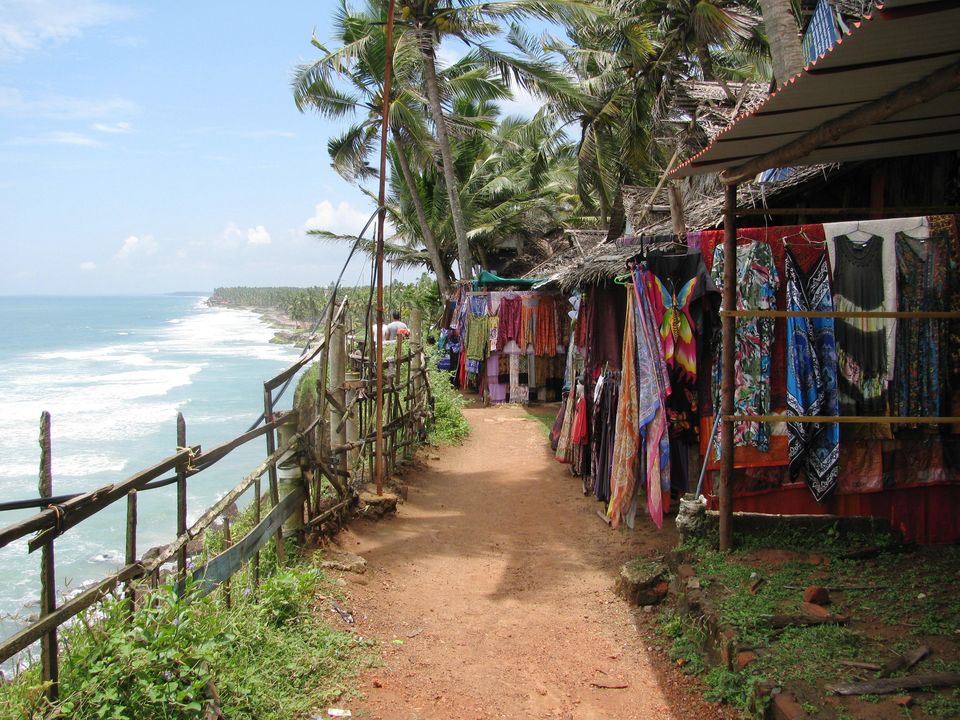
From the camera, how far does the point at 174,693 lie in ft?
9.20

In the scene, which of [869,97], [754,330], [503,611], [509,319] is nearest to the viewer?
[869,97]

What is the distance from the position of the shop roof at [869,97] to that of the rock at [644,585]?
2.56m

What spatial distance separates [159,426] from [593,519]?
2219 cm

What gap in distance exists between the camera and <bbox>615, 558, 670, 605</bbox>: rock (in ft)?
15.0

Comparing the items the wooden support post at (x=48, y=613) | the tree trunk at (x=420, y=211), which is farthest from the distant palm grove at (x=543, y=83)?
the wooden support post at (x=48, y=613)

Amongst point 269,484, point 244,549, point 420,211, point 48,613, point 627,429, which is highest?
point 420,211

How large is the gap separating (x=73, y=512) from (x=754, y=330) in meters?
3.85

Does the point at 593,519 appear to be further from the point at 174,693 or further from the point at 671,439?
the point at 174,693

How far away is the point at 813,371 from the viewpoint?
14.5ft

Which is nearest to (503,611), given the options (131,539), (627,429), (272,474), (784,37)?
(627,429)

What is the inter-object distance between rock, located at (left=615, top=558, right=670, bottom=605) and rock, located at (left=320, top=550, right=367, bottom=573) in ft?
5.93

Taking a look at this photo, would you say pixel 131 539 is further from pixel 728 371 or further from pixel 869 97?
pixel 869 97

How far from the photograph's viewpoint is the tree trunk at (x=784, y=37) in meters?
6.63

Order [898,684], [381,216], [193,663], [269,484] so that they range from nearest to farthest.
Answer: [898,684] < [193,663] < [269,484] < [381,216]
